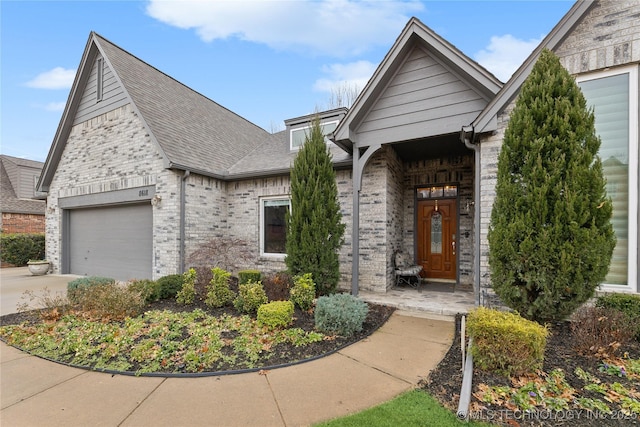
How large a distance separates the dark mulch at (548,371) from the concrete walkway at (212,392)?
216 millimetres

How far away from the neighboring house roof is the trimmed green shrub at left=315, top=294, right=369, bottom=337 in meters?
20.3

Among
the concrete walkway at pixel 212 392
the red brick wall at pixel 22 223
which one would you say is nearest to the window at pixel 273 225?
the concrete walkway at pixel 212 392

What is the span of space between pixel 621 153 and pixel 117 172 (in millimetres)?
12111

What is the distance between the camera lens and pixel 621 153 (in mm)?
4539

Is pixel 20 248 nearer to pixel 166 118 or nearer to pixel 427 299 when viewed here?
pixel 166 118

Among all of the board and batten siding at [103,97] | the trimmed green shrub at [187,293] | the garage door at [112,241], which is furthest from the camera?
the board and batten siding at [103,97]

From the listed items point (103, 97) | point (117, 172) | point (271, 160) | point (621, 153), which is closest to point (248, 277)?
point (271, 160)

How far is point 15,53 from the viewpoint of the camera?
24.8ft

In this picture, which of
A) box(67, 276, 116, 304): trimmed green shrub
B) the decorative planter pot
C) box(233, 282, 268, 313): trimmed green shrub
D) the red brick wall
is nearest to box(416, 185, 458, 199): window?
box(233, 282, 268, 313): trimmed green shrub

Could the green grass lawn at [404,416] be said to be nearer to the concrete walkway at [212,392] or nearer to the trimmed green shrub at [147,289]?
the concrete walkway at [212,392]

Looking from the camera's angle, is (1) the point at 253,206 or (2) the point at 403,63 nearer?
(2) the point at 403,63

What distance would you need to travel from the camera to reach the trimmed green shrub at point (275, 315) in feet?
14.6

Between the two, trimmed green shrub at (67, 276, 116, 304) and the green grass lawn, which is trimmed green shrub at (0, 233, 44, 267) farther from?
the green grass lawn

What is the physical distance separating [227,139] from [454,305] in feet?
32.3
